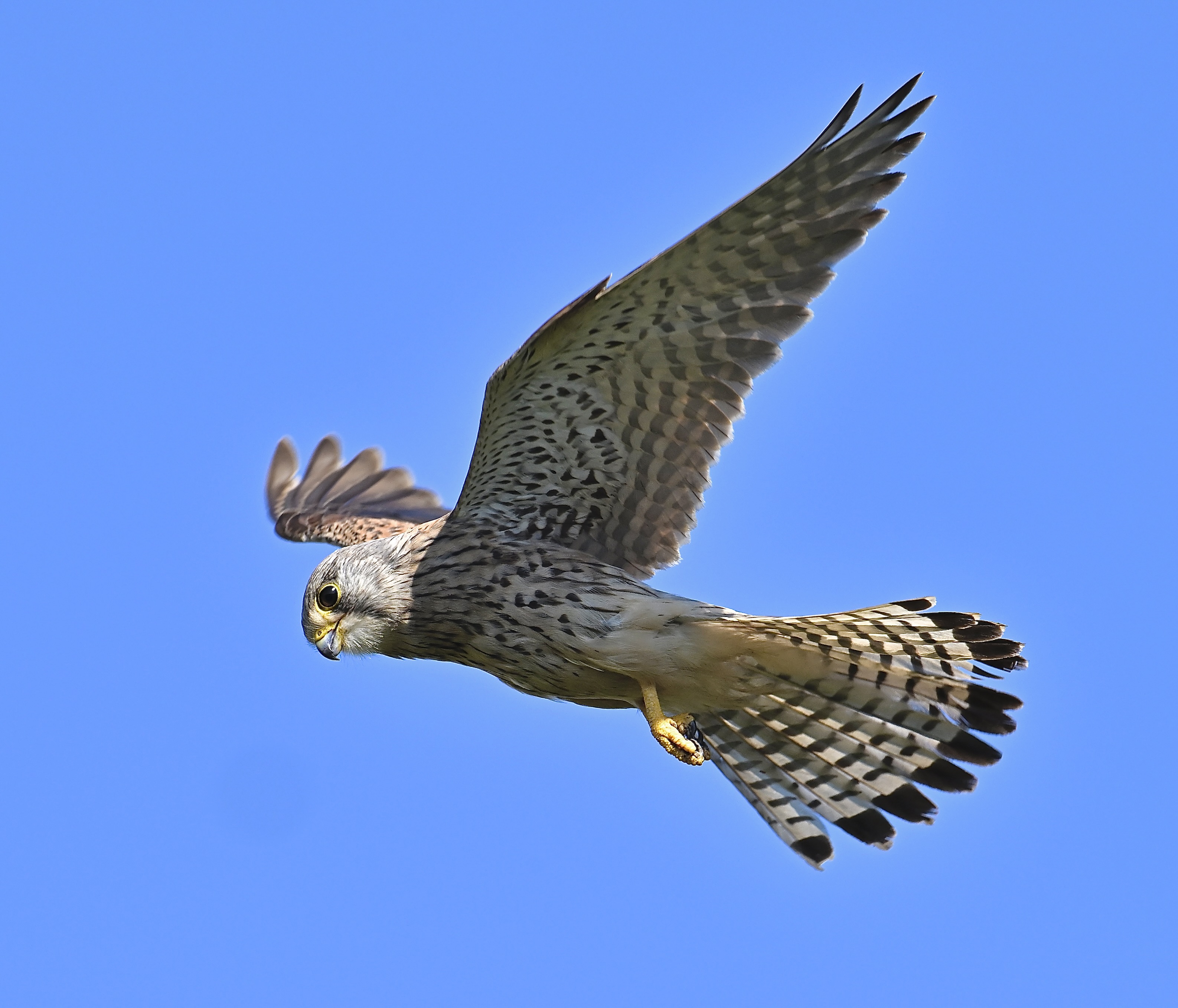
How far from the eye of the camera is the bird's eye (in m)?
7.12

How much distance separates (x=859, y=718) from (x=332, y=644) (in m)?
2.50

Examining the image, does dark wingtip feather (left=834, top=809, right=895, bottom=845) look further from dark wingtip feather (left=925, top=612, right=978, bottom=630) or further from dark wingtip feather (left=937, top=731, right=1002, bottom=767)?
dark wingtip feather (left=925, top=612, right=978, bottom=630)

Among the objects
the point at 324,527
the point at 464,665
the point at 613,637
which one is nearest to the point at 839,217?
the point at 613,637

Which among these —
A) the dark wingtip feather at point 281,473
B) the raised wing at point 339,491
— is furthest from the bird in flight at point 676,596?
the dark wingtip feather at point 281,473

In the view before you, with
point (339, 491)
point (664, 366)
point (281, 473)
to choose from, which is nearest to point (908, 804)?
point (664, 366)

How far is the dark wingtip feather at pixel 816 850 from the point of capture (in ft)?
23.4

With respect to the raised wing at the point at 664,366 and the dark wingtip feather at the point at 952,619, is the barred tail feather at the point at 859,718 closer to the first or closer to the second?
the dark wingtip feather at the point at 952,619

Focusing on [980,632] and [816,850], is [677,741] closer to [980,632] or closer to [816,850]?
[816,850]

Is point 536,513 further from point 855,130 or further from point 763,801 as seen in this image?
point 855,130

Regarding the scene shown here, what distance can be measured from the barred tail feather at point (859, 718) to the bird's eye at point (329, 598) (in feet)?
5.97

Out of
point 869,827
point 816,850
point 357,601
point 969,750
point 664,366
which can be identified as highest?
point 664,366

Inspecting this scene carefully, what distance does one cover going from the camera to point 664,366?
6.52m

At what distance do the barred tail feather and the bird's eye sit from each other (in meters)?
1.82

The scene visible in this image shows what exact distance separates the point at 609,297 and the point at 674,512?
3.91ft
